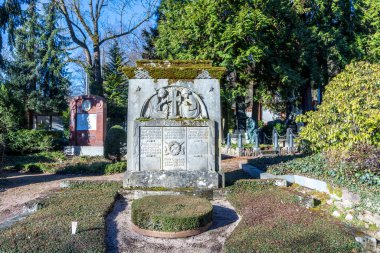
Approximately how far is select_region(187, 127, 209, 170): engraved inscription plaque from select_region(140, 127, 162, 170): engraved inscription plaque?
697 millimetres

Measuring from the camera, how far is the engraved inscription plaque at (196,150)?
25.0ft

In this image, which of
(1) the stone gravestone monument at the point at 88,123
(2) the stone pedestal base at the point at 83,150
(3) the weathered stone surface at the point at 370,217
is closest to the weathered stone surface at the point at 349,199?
(3) the weathered stone surface at the point at 370,217

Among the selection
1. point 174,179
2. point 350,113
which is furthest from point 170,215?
point 350,113

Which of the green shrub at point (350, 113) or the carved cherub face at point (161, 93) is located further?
the carved cherub face at point (161, 93)

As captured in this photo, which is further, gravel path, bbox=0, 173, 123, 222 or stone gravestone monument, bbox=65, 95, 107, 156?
stone gravestone monument, bbox=65, 95, 107, 156

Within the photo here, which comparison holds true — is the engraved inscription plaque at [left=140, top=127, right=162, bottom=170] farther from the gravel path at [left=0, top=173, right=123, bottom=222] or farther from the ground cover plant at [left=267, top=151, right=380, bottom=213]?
the ground cover plant at [left=267, top=151, right=380, bottom=213]

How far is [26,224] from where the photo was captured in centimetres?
488

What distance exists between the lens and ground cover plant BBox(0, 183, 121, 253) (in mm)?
4008

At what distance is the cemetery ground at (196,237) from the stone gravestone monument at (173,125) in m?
0.82

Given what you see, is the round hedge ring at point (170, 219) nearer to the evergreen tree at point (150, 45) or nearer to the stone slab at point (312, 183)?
the stone slab at point (312, 183)

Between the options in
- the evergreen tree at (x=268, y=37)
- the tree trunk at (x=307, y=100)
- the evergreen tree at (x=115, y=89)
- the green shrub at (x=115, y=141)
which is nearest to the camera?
the green shrub at (x=115, y=141)

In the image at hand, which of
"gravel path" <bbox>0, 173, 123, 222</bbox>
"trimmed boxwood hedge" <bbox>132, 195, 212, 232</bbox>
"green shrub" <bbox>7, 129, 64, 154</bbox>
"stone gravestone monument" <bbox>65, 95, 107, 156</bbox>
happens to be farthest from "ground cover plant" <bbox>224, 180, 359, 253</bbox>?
"green shrub" <bbox>7, 129, 64, 154</bbox>

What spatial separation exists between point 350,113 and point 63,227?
21.8ft

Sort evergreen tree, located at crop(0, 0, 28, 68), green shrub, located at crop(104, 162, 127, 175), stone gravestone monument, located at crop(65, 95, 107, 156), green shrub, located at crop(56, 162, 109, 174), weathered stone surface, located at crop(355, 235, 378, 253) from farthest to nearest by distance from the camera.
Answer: stone gravestone monument, located at crop(65, 95, 107, 156) → evergreen tree, located at crop(0, 0, 28, 68) → green shrub, located at crop(56, 162, 109, 174) → green shrub, located at crop(104, 162, 127, 175) → weathered stone surface, located at crop(355, 235, 378, 253)
